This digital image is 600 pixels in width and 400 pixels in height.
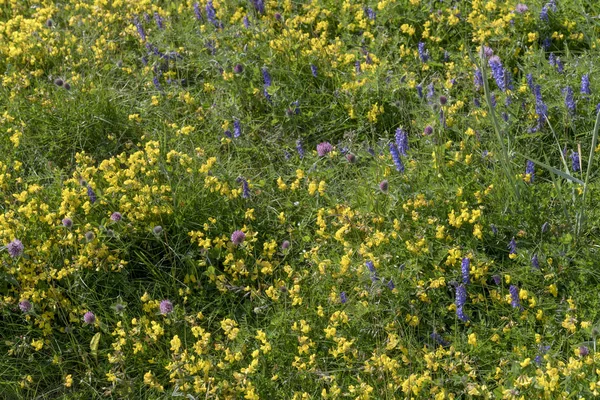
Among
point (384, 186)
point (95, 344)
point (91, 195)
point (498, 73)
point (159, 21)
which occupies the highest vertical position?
point (498, 73)

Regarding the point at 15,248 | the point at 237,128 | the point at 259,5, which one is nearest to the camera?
the point at 15,248

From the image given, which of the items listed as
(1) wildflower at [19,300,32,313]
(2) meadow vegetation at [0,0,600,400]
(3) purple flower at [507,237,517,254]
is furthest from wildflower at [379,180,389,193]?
(1) wildflower at [19,300,32,313]

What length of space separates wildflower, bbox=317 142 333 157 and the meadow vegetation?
1cm

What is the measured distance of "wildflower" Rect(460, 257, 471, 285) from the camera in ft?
11.1

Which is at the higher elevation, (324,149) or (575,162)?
(575,162)

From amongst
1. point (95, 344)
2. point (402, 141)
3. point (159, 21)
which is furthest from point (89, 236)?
point (159, 21)

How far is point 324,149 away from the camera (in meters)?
4.16

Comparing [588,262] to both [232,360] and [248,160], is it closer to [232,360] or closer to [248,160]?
[232,360]

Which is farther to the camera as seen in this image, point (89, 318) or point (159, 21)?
point (159, 21)

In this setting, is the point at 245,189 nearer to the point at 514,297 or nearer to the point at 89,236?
the point at 89,236

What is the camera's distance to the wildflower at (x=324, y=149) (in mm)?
4141

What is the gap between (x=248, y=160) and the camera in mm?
4312

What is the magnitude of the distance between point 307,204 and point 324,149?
314 millimetres

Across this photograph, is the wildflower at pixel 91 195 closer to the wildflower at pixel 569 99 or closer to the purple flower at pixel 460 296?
the purple flower at pixel 460 296
